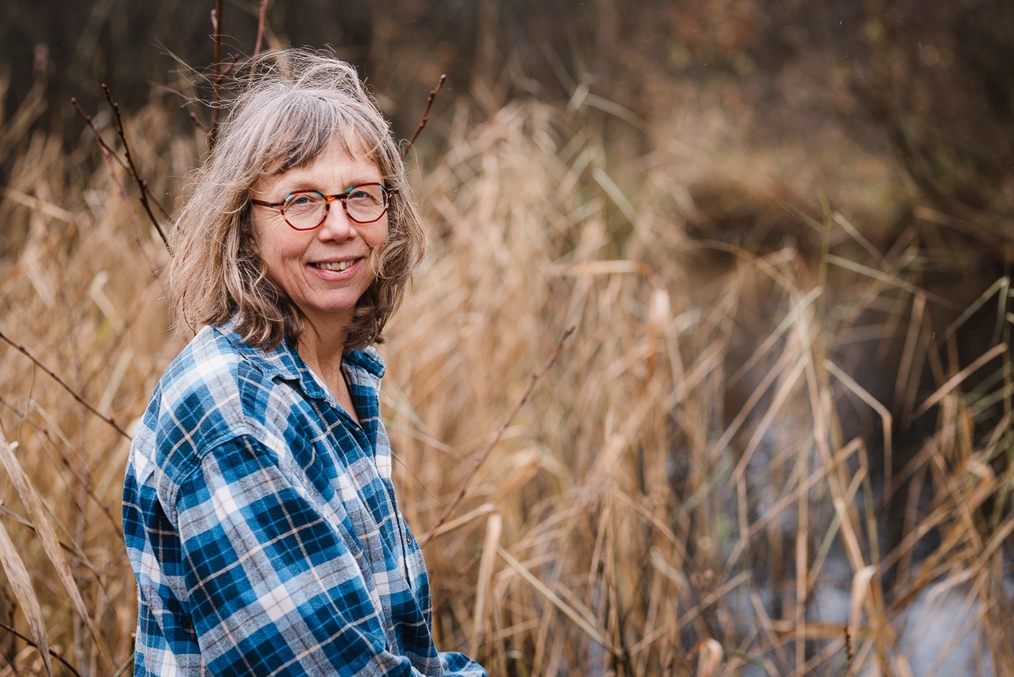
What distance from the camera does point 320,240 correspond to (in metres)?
0.93

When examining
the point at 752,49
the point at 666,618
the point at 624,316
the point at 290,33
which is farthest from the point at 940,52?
the point at 666,618

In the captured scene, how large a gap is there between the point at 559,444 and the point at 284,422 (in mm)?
1503

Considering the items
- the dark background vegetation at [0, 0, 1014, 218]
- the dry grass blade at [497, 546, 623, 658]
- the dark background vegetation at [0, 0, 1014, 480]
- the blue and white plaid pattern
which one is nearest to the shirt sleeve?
the blue and white plaid pattern

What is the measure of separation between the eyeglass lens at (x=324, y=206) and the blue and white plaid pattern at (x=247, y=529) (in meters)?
0.15

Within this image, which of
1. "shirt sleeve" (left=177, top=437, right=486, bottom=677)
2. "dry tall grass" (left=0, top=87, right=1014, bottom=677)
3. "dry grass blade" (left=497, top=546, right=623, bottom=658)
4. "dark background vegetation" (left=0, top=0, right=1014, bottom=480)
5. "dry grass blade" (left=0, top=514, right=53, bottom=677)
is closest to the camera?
"shirt sleeve" (left=177, top=437, right=486, bottom=677)

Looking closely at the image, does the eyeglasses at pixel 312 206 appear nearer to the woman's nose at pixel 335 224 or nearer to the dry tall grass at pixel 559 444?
the woman's nose at pixel 335 224

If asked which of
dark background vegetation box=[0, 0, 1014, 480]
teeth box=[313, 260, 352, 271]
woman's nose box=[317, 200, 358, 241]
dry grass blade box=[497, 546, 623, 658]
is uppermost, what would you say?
dark background vegetation box=[0, 0, 1014, 480]

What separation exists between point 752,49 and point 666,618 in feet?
25.3

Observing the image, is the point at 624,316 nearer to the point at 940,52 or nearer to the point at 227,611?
the point at 227,611

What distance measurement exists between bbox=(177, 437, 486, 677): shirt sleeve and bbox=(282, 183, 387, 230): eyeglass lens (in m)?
0.27

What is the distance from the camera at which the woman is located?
77 centimetres

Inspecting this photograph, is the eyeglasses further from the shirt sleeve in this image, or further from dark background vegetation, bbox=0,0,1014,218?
dark background vegetation, bbox=0,0,1014,218

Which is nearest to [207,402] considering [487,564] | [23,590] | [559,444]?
[23,590]

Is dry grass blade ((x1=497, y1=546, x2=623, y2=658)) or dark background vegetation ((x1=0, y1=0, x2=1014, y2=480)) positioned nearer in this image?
dry grass blade ((x1=497, y1=546, x2=623, y2=658))
